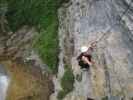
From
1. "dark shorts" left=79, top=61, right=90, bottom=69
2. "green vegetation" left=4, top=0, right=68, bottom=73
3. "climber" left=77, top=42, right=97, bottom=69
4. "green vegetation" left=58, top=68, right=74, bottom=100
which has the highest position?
"green vegetation" left=4, top=0, right=68, bottom=73

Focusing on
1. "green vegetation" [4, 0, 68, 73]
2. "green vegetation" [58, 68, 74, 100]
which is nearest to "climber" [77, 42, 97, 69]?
"green vegetation" [58, 68, 74, 100]

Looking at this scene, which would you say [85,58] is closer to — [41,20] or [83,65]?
[83,65]

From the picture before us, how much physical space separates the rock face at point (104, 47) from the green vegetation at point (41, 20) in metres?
0.91

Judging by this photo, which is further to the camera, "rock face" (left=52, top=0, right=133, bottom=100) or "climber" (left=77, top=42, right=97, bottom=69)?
"climber" (left=77, top=42, right=97, bottom=69)

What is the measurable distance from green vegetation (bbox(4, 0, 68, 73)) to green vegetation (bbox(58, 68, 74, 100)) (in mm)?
1427

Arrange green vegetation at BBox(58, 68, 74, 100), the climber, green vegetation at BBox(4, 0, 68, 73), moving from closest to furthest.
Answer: the climber
green vegetation at BBox(58, 68, 74, 100)
green vegetation at BBox(4, 0, 68, 73)

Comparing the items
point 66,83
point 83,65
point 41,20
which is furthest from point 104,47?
point 41,20

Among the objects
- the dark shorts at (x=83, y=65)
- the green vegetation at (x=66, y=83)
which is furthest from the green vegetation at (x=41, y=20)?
the dark shorts at (x=83, y=65)

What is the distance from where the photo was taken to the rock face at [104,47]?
14023 millimetres

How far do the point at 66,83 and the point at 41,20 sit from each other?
4741mm

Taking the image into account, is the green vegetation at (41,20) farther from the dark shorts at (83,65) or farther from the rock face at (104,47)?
the dark shorts at (83,65)

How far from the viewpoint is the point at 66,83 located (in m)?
16.5

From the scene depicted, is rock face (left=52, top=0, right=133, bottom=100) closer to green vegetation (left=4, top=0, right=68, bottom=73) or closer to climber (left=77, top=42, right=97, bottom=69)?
climber (left=77, top=42, right=97, bottom=69)

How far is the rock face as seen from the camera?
14.0 metres
